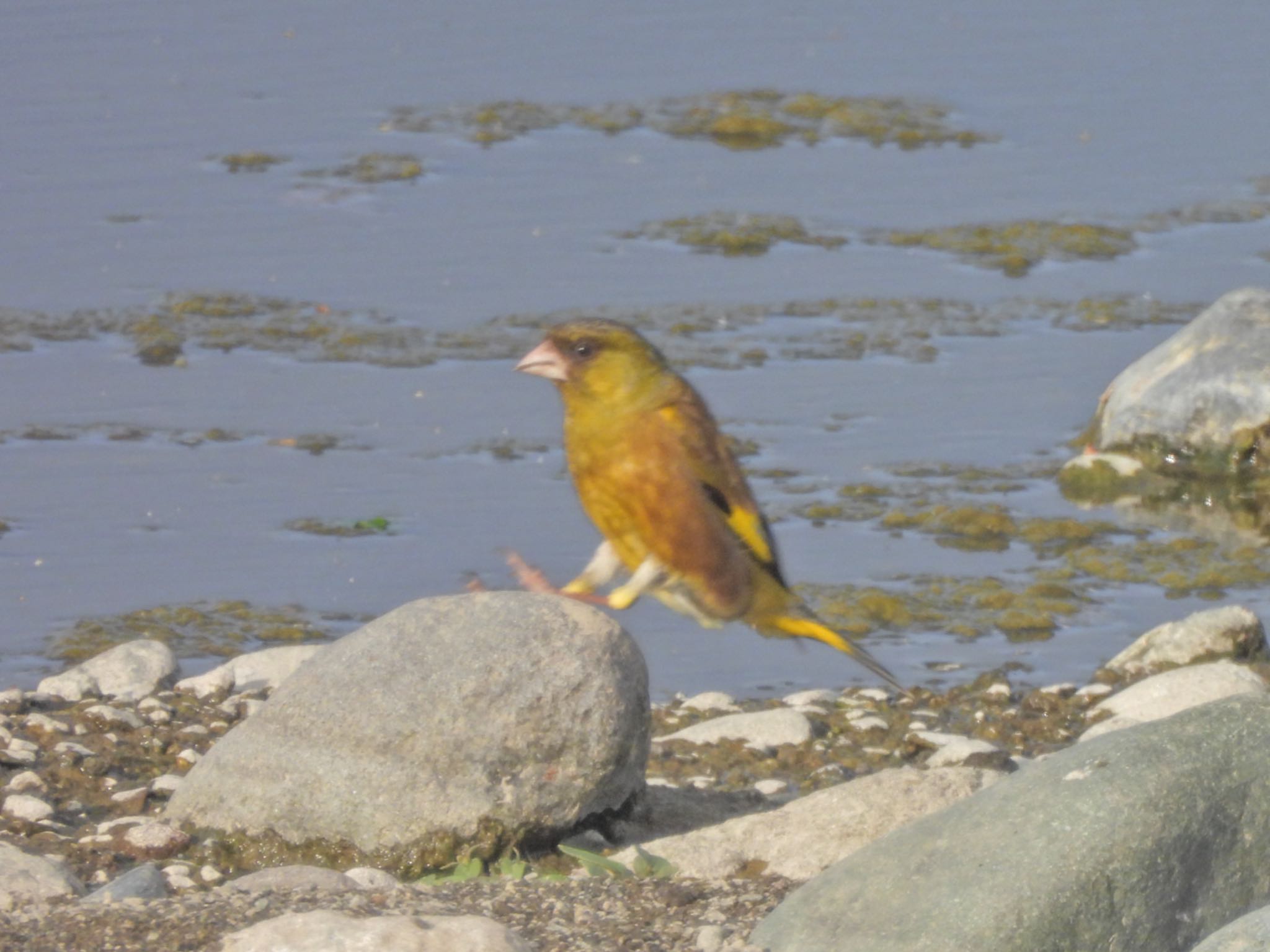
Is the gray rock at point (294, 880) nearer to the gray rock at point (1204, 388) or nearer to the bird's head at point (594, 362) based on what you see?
the bird's head at point (594, 362)

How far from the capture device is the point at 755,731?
7176 mm

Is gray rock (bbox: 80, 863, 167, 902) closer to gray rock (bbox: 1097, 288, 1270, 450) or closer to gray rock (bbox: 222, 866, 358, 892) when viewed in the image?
gray rock (bbox: 222, 866, 358, 892)

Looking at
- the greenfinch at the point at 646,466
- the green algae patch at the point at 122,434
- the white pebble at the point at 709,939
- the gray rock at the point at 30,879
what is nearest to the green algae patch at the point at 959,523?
the green algae patch at the point at 122,434

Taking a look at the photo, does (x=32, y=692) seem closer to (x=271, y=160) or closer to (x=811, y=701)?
(x=811, y=701)

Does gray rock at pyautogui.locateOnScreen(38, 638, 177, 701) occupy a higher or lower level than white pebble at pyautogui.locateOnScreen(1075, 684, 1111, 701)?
higher

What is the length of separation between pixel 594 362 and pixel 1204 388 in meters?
5.00

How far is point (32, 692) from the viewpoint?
Answer: 7.32 metres

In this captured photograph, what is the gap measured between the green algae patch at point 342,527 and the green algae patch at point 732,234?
3.97 meters

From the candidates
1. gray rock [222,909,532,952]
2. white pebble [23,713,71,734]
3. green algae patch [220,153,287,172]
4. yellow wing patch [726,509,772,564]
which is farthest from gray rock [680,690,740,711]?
green algae patch [220,153,287,172]

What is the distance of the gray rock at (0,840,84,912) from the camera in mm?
5309

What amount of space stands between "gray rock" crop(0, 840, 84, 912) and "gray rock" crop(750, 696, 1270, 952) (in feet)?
5.40

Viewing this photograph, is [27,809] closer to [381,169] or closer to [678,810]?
[678,810]

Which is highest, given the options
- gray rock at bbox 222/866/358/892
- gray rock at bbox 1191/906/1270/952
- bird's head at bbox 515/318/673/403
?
bird's head at bbox 515/318/673/403

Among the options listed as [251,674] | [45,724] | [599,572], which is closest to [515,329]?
[251,674]
